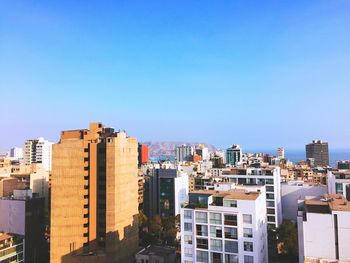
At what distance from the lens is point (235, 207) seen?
28922 millimetres

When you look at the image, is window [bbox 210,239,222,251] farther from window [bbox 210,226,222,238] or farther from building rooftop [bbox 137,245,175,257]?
building rooftop [bbox 137,245,175,257]

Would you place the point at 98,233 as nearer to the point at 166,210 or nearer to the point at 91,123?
the point at 91,123

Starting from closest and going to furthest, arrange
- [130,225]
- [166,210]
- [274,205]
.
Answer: [130,225]
[274,205]
[166,210]

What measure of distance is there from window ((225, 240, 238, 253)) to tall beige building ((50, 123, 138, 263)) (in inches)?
617

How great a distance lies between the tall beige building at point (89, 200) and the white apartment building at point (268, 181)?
2242cm

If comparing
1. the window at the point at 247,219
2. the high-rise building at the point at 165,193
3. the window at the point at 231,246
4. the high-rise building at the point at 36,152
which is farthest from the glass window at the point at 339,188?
the high-rise building at the point at 36,152

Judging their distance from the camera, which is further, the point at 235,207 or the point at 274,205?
the point at 274,205

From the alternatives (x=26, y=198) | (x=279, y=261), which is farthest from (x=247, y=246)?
(x=26, y=198)

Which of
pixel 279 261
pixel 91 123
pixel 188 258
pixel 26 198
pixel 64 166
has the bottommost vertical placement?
pixel 279 261

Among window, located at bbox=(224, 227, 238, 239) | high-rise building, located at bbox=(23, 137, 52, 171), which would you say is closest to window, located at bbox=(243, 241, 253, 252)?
window, located at bbox=(224, 227, 238, 239)

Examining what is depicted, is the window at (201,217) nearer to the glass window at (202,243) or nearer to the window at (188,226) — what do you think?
the window at (188,226)

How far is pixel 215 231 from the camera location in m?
28.8

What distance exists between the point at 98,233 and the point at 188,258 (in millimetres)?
14366

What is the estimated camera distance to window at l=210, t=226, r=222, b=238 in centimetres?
A: 2869
